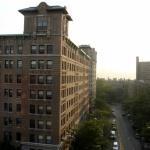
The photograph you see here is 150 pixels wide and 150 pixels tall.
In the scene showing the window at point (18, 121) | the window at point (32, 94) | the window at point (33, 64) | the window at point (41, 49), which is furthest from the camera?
the window at point (18, 121)

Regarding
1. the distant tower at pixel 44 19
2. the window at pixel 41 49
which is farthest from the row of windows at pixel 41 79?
the distant tower at pixel 44 19

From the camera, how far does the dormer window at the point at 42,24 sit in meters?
48.5

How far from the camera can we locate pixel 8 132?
50.7m

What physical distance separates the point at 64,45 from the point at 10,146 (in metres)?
21.8

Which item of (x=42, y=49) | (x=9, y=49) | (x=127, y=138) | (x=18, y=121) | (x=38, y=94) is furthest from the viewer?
(x=127, y=138)

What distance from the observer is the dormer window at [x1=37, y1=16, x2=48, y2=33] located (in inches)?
1908

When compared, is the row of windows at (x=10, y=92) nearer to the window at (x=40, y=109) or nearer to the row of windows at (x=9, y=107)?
the row of windows at (x=9, y=107)

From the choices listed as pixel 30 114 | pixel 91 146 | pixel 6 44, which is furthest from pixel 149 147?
pixel 6 44

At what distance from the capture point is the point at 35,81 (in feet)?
161

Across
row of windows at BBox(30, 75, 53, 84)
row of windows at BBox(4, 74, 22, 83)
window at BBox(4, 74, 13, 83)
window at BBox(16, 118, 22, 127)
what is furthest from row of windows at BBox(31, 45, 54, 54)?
window at BBox(16, 118, 22, 127)

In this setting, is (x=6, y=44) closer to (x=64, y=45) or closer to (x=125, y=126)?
(x=64, y=45)

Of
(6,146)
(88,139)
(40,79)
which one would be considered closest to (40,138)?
(6,146)

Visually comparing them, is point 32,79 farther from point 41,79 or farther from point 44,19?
point 44,19

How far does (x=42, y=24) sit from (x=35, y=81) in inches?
423
